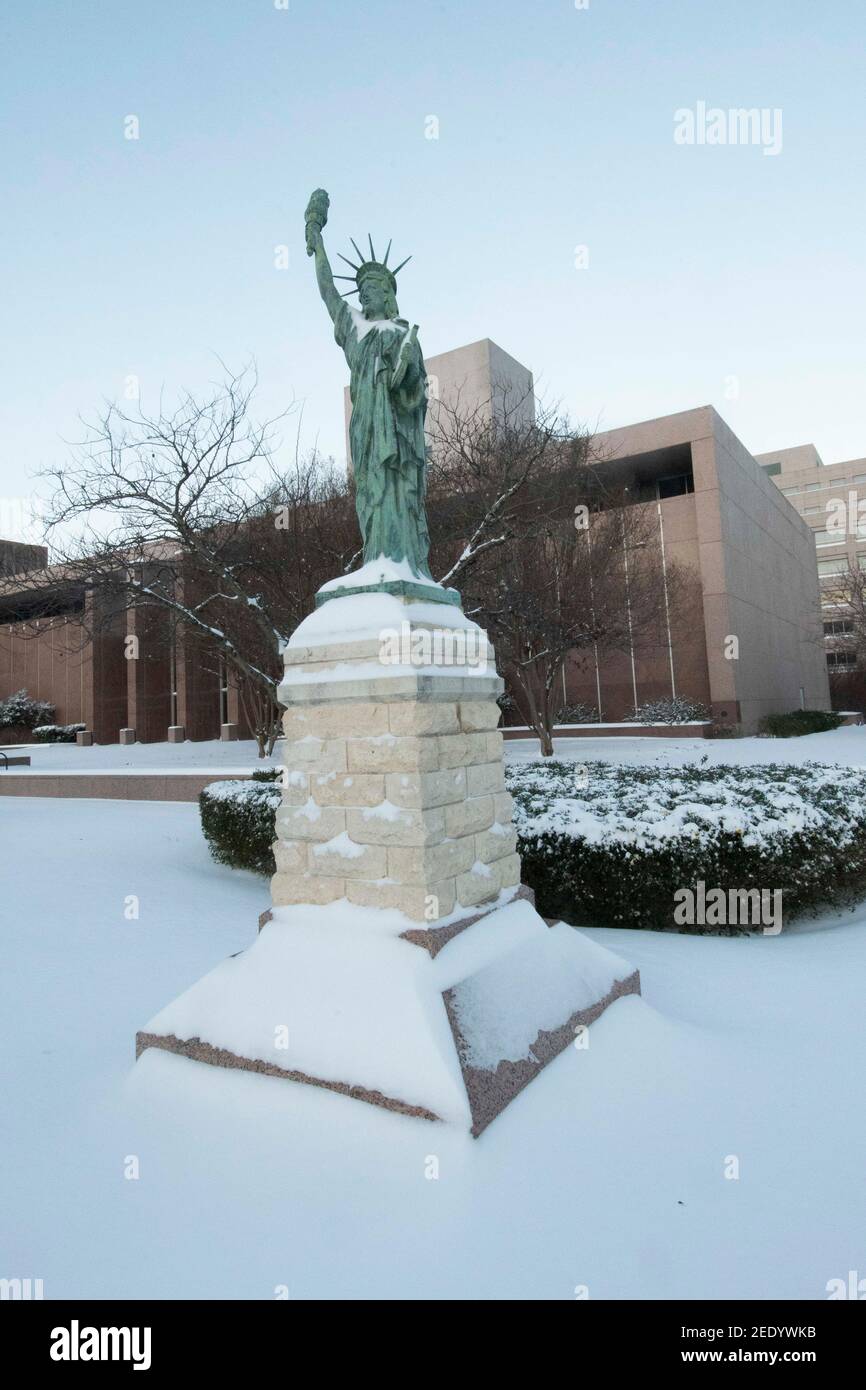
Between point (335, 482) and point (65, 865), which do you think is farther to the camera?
point (335, 482)

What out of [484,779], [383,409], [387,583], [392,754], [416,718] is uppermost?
[383,409]

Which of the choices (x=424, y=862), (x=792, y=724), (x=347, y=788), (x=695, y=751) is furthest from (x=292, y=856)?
(x=792, y=724)

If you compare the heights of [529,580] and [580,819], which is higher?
[529,580]

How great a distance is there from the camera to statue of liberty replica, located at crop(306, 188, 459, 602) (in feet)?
14.8

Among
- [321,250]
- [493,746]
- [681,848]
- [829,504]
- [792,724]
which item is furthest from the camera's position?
[829,504]

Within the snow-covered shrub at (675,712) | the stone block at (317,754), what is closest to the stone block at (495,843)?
the stone block at (317,754)

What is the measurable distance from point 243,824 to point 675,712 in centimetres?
1727

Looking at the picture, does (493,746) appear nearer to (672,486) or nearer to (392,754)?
(392,754)

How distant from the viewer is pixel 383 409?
454cm

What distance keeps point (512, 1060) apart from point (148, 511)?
9.99 m

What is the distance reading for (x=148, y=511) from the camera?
1116cm

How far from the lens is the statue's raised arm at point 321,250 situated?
477cm
